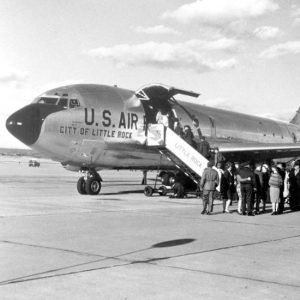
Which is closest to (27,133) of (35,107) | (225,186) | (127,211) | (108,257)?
(35,107)

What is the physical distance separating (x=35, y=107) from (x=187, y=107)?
846 centimetres

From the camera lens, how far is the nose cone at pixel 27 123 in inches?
685

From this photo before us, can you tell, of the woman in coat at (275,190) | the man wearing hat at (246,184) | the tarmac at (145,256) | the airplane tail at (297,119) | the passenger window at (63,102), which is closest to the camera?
the tarmac at (145,256)

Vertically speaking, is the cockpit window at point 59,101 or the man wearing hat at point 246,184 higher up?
the cockpit window at point 59,101

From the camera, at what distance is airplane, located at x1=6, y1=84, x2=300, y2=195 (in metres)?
17.8

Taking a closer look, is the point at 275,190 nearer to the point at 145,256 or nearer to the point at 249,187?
the point at 249,187

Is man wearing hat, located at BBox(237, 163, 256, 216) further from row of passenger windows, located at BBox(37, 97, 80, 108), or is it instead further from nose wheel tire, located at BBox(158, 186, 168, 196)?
row of passenger windows, located at BBox(37, 97, 80, 108)

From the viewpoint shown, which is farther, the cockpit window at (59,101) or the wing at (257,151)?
the wing at (257,151)

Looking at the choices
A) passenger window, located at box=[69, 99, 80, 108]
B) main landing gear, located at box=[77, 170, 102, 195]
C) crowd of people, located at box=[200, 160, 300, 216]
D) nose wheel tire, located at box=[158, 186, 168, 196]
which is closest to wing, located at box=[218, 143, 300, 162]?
nose wheel tire, located at box=[158, 186, 168, 196]

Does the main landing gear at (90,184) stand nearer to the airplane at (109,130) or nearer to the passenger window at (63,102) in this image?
the airplane at (109,130)

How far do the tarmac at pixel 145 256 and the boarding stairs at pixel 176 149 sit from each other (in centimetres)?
568

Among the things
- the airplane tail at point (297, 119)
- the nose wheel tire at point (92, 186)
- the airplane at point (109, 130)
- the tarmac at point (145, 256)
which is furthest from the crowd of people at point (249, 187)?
the airplane tail at point (297, 119)

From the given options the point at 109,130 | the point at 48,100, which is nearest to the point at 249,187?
the point at 109,130

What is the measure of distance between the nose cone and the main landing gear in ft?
9.39
